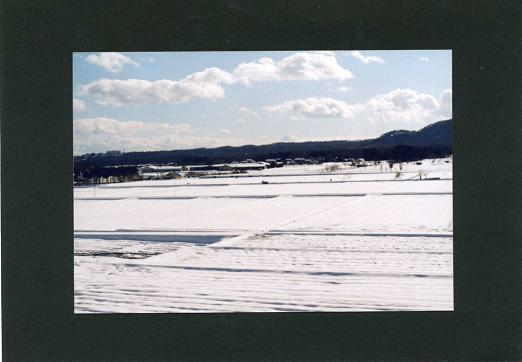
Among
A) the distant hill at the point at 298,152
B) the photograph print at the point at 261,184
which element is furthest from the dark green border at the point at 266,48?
the distant hill at the point at 298,152

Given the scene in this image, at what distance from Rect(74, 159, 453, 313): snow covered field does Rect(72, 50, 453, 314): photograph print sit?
12mm

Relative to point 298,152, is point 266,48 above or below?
above

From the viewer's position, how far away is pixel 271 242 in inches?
199

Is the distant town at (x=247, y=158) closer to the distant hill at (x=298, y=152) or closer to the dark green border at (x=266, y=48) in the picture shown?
the distant hill at (x=298, y=152)

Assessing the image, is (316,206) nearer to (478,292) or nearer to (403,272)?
(403,272)

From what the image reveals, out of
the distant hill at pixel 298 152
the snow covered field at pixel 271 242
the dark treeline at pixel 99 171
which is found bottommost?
the snow covered field at pixel 271 242

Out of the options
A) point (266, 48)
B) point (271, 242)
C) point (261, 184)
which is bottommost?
point (271, 242)

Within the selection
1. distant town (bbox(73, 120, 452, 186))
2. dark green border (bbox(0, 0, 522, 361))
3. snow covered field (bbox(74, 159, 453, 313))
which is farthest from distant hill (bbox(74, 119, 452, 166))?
dark green border (bbox(0, 0, 522, 361))

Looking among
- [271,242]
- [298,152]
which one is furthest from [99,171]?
[298,152]

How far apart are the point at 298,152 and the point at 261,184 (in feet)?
1.38

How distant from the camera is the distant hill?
5.04 metres

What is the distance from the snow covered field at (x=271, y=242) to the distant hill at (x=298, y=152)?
0.49 feet

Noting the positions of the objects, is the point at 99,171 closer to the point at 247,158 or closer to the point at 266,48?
the point at 247,158

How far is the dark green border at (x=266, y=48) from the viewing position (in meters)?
4.61
